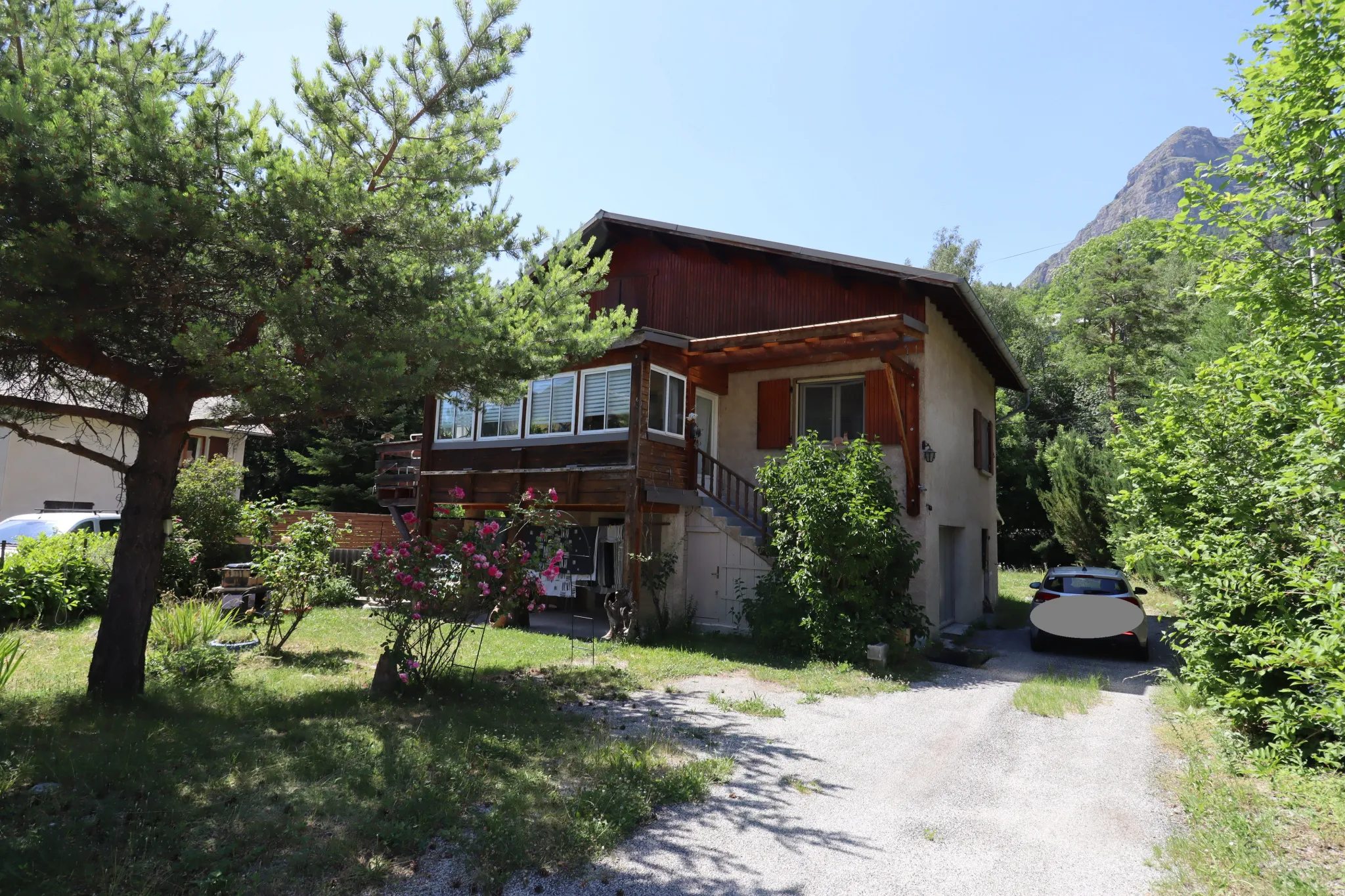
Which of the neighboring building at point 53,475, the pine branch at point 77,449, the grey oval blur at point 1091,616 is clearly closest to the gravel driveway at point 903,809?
the grey oval blur at point 1091,616

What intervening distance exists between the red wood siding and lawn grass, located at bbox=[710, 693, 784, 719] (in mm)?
7695

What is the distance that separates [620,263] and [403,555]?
11.1 m

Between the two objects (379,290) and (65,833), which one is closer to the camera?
Result: (65,833)

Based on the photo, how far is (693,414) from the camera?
45.9 feet

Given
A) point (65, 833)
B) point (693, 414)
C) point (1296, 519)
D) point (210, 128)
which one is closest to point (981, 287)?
point (693, 414)

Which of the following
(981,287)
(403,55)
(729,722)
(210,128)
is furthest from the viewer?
(981,287)

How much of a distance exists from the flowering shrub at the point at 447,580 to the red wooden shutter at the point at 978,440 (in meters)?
12.4

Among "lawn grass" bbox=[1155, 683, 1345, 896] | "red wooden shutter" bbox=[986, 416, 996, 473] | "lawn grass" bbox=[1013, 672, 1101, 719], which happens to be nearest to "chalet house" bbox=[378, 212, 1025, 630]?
"red wooden shutter" bbox=[986, 416, 996, 473]

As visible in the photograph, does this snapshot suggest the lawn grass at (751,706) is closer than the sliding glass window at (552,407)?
Yes

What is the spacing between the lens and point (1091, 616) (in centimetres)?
1132

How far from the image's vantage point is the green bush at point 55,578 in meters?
10.5

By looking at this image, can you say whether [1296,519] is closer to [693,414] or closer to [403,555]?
[403,555]

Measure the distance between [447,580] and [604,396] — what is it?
6.73 m

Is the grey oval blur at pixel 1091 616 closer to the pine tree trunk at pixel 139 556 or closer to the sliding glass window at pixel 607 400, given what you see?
the sliding glass window at pixel 607 400
